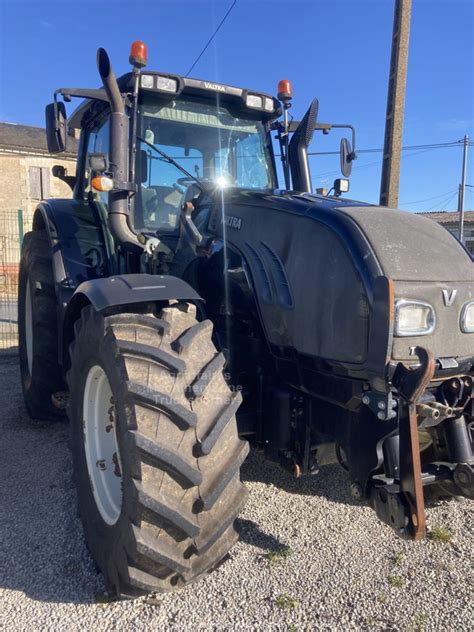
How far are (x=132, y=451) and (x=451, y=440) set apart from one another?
4.41ft

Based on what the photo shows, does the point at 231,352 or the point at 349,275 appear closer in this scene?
the point at 349,275

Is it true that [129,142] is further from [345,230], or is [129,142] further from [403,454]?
[403,454]

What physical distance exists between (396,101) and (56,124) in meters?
5.37

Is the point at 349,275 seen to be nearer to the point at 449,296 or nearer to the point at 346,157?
the point at 449,296

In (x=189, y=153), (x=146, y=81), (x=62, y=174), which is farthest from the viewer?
(x=62, y=174)

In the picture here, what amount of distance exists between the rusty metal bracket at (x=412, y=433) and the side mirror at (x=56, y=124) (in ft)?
8.95

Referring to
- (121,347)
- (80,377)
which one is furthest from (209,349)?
(80,377)

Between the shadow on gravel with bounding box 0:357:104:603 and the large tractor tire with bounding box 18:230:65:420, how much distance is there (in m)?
0.28

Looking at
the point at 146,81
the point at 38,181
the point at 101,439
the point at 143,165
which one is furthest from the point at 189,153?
the point at 38,181

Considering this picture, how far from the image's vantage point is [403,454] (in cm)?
204

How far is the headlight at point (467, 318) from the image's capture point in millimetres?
2213

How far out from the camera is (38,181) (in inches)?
1016

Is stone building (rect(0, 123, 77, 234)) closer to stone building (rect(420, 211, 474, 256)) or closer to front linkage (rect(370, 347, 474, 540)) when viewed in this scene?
stone building (rect(420, 211, 474, 256))

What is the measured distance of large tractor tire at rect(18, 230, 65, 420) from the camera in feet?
13.4
